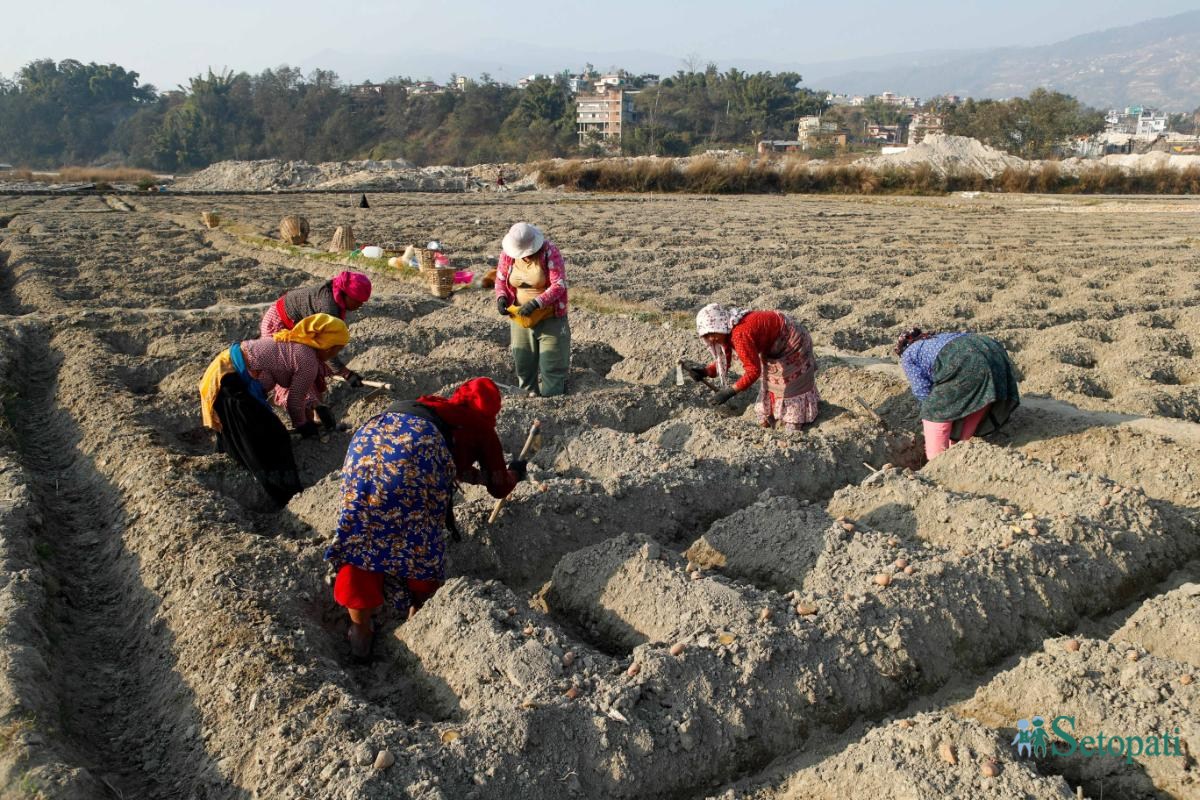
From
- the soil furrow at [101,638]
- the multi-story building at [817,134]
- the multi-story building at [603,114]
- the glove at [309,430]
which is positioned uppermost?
the multi-story building at [603,114]

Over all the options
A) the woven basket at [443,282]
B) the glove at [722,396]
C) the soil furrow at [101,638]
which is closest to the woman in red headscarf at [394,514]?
the soil furrow at [101,638]

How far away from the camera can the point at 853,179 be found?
92.3 feet

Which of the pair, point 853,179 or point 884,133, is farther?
point 884,133

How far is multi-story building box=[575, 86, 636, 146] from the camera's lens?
59219 mm

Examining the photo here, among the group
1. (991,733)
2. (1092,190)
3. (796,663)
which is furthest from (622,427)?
(1092,190)

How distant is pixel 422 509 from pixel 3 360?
16.4 feet

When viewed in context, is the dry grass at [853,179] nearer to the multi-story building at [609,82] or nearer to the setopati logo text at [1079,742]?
the setopati logo text at [1079,742]

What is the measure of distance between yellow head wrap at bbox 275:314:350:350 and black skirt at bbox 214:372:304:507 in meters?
0.43

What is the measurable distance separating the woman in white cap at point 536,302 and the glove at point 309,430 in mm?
1412

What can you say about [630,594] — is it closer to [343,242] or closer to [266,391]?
[266,391]

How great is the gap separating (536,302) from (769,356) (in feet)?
4.98

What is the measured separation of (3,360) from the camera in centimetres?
661

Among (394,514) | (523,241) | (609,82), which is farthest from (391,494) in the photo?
(609,82)

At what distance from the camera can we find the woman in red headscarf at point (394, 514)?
3.38m
